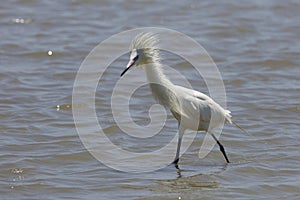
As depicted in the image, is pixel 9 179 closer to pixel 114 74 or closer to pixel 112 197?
pixel 112 197

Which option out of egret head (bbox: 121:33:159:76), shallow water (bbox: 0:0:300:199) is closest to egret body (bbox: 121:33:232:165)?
egret head (bbox: 121:33:159:76)

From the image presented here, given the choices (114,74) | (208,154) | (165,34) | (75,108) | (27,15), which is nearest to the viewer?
(208,154)

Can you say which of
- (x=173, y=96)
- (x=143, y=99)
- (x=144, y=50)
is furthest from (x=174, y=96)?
(x=143, y=99)

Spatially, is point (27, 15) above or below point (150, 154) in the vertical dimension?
above

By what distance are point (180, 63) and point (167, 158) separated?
4.31 meters

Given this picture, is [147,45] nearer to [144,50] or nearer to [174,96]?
[144,50]

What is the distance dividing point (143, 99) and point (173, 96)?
2687 mm

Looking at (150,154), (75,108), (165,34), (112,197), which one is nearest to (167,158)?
(150,154)

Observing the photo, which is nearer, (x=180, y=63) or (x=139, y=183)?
(x=139, y=183)

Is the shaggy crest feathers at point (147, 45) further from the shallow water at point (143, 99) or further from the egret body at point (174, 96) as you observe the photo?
the shallow water at point (143, 99)

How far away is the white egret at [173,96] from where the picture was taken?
27.0 feet

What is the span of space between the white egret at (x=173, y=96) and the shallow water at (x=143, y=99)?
0.48 m

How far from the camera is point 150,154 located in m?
8.83

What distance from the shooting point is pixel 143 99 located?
1096cm
